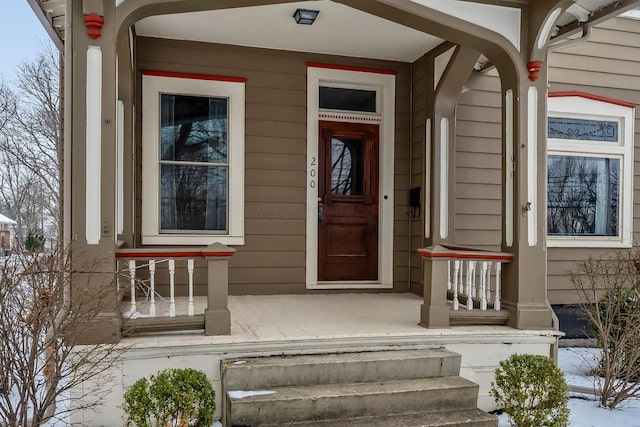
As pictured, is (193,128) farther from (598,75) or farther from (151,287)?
(598,75)

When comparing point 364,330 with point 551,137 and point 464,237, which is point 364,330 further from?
point 551,137

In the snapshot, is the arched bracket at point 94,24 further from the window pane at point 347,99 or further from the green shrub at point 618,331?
the green shrub at point 618,331

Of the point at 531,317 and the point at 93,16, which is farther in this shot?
the point at 531,317

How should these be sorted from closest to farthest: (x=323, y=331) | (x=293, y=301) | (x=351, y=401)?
(x=351, y=401)
(x=323, y=331)
(x=293, y=301)

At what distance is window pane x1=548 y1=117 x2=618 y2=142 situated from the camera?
217 inches

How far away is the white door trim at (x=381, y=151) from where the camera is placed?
5062 mm

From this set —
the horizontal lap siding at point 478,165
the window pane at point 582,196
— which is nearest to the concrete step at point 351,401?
the horizontal lap siding at point 478,165

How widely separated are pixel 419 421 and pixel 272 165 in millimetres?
2945

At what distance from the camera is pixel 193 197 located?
4.83 m

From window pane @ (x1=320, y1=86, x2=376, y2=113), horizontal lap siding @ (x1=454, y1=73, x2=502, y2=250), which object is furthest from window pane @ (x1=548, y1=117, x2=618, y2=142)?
window pane @ (x1=320, y1=86, x2=376, y2=113)

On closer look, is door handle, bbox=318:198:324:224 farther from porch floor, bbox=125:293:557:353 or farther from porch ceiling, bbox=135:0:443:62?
porch ceiling, bbox=135:0:443:62

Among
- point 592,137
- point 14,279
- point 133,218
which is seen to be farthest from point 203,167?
point 592,137

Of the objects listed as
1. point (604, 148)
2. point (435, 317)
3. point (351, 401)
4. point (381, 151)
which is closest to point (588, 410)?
point (435, 317)

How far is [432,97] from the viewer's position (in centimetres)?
487
